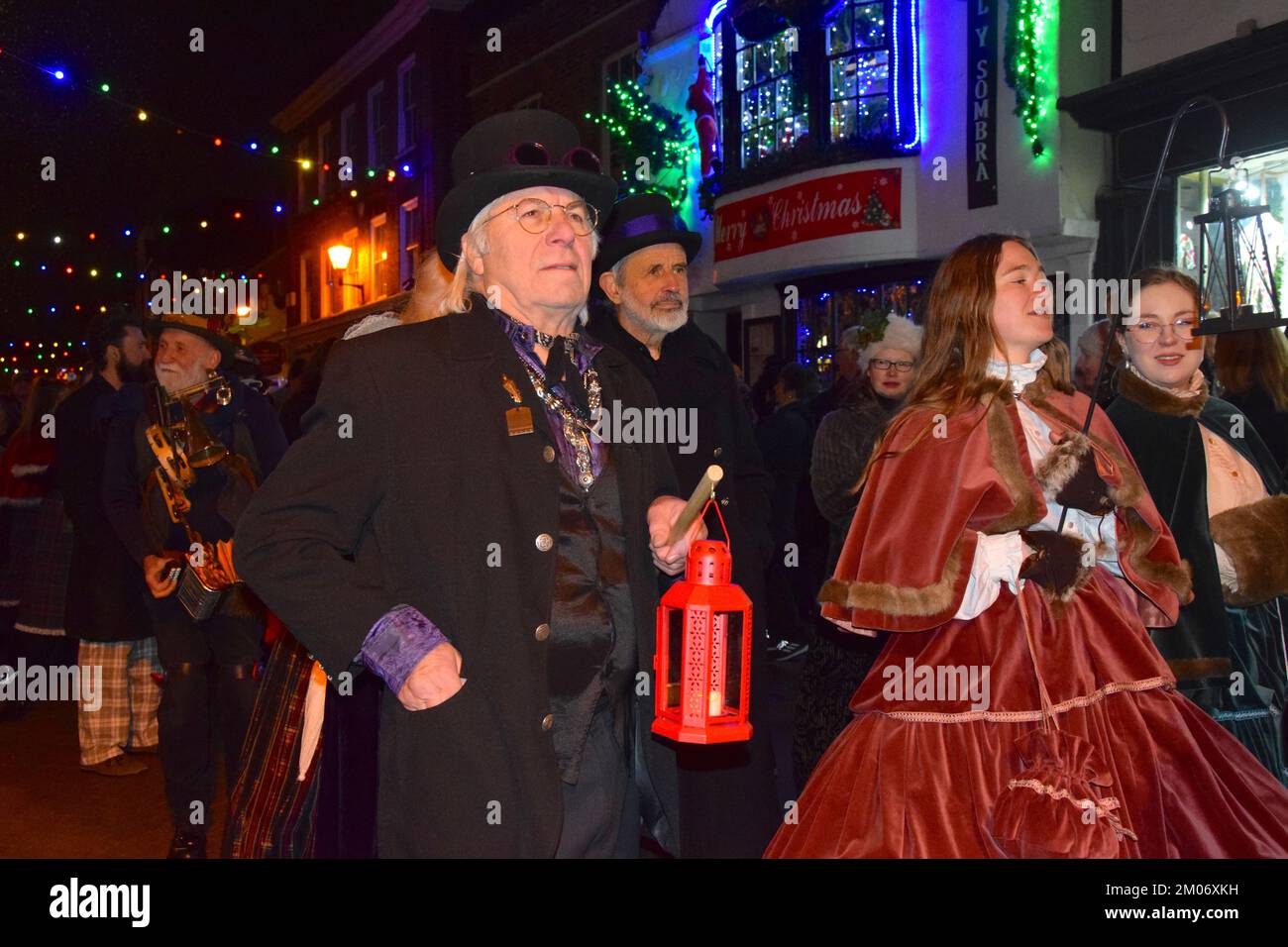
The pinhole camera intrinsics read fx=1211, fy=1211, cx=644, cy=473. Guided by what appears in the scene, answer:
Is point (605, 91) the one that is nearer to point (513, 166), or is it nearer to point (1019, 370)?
point (1019, 370)

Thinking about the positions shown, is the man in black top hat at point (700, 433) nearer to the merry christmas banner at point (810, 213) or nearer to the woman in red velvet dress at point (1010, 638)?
the woman in red velvet dress at point (1010, 638)

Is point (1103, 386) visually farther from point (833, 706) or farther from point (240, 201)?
point (240, 201)

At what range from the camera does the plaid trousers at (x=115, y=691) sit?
7578 mm

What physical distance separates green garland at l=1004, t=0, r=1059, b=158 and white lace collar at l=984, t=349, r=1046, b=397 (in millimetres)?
9443

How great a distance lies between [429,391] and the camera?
2801 millimetres

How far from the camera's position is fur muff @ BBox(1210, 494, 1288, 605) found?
186 inches

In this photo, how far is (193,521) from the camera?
5.68 metres

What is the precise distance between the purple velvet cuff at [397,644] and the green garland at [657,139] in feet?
53.2

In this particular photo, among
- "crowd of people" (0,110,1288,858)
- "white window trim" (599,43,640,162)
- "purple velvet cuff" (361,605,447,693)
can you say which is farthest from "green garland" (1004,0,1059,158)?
"purple velvet cuff" (361,605,447,693)

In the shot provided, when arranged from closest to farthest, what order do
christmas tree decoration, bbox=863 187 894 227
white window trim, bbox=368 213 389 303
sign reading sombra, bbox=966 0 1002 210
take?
sign reading sombra, bbox=966 0 1002 210, christmas tree decoration, bbox=863 187 894 227, white window trim, bbox=368 213 389 303
